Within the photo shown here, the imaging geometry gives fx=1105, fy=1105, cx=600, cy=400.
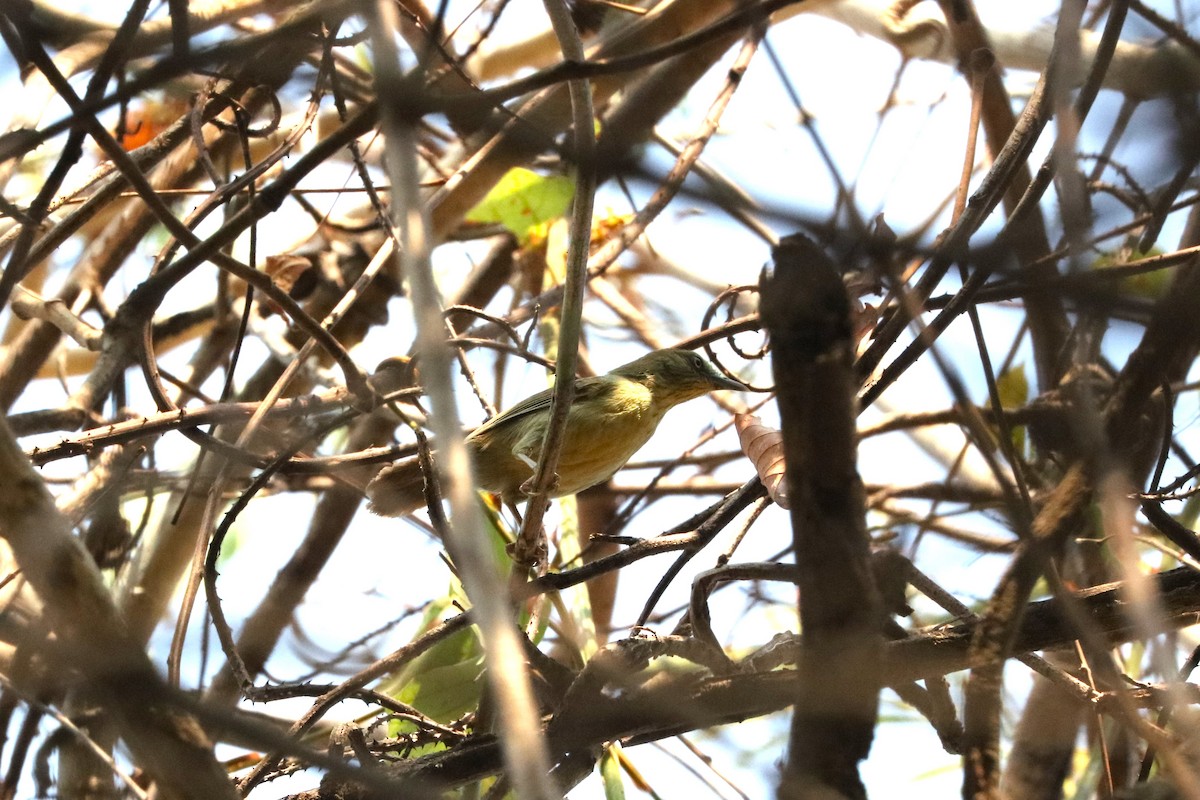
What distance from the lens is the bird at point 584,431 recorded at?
14.6ft

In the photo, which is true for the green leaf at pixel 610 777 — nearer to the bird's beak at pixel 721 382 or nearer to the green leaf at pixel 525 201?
the bird's beak at pixel 721 382

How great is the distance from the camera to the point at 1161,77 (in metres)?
1.82

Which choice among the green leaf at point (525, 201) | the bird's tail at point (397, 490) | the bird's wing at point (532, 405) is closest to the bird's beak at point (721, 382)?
the bird's wing at point (532, 405)

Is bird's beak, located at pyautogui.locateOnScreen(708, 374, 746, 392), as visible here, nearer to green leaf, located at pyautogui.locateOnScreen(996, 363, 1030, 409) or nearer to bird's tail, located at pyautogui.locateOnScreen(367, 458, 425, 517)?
green leaf, located at pyautogui.locateOnScreen(996, 363, 1030, 409)

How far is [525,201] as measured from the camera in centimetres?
492

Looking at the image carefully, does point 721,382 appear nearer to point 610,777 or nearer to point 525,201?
point 525,201

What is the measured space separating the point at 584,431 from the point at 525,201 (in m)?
1.06

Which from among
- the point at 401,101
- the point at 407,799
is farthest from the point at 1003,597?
the point at 401,101

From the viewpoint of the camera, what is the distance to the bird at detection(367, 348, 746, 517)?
445 cm

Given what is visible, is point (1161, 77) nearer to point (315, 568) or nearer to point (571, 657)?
point (571, 657)

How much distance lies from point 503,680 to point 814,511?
456mm

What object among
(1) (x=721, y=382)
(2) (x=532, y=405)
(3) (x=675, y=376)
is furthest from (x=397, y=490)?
(1) (x=721, y=382)

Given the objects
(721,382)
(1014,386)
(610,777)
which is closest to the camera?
(610,777)

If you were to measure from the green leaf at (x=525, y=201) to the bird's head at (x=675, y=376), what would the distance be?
92 centimetres
